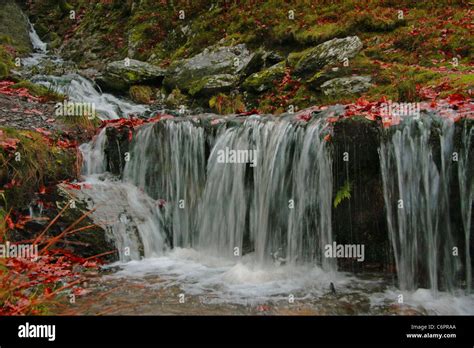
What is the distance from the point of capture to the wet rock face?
59.2 ft

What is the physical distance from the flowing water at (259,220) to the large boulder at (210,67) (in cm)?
390

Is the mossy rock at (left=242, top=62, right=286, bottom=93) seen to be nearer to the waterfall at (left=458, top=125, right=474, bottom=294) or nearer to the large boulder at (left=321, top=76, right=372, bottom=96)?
the large boulder at (left=321, top=76, right=372, bottom=96)

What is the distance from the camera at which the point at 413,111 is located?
621cm

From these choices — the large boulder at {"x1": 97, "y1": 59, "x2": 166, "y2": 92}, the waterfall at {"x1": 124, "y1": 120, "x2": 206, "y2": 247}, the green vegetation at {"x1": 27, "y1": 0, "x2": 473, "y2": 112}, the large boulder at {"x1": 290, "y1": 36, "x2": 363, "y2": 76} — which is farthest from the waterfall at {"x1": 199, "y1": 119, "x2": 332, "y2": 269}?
the large boulder at {"x1": 97, "y1": 59, "x2": 166, "y2": 92}

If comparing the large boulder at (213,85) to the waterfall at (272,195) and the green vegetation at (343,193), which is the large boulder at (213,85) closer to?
the waterfall at (272,195)

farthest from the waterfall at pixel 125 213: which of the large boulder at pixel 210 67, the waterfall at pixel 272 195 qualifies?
the large boulder at pixel 210 67

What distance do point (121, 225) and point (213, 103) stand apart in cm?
510

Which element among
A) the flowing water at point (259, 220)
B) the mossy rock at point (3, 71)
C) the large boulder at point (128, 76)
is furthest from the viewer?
the large boulder at point (128, 76)

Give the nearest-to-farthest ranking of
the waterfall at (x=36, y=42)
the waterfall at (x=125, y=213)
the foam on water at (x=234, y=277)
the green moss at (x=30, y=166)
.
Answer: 1. the foam on water at (x=234, y=277)
2. the green moss at (x=30, y=166)
3. the waterfall at (x=125, y=213)
4. the waterfall at (x=36, y=42)

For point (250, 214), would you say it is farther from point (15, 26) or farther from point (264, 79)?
point (15, 26)

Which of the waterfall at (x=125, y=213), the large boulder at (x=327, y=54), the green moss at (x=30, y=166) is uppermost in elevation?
the large boulder at (x=327, y=54)

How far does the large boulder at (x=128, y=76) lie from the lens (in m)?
13.0
